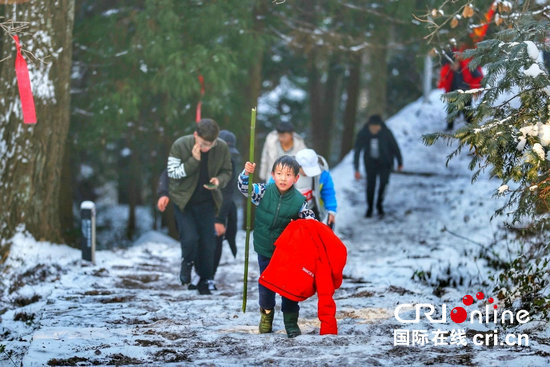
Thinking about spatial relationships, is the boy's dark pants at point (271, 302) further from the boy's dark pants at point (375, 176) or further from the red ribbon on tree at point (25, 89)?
the boy's dark pants at point (375, 176)

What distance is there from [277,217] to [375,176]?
839 centimetres

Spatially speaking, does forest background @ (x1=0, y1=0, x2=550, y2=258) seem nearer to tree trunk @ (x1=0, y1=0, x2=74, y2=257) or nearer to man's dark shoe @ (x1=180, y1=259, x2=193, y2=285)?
tree trunk @ (x1=0, y1=0, x2=74, y2=257)

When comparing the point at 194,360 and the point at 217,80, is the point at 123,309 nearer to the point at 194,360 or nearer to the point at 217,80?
the point at 194,360

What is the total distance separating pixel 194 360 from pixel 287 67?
56.6 ft

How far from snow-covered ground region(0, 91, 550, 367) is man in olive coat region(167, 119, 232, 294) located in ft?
1.34

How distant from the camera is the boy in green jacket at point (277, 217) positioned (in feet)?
21.1

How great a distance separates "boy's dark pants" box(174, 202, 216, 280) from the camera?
28.5 ft

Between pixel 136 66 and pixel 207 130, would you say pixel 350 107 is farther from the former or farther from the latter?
pixel 207 130

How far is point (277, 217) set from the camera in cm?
654

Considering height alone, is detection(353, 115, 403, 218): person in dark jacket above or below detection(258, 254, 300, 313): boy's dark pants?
above

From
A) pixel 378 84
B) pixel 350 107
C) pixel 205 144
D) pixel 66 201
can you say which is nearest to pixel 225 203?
pixel 205 144

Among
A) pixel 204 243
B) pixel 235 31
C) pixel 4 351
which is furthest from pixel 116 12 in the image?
pixel 4 351

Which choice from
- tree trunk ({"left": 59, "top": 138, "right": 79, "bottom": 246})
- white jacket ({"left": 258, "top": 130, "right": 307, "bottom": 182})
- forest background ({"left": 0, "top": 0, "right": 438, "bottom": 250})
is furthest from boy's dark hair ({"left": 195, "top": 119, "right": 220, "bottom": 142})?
tree trunk ({"left": 59, "top": 138, "right": 79, "bottom": 246})

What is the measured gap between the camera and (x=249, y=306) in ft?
25.9
